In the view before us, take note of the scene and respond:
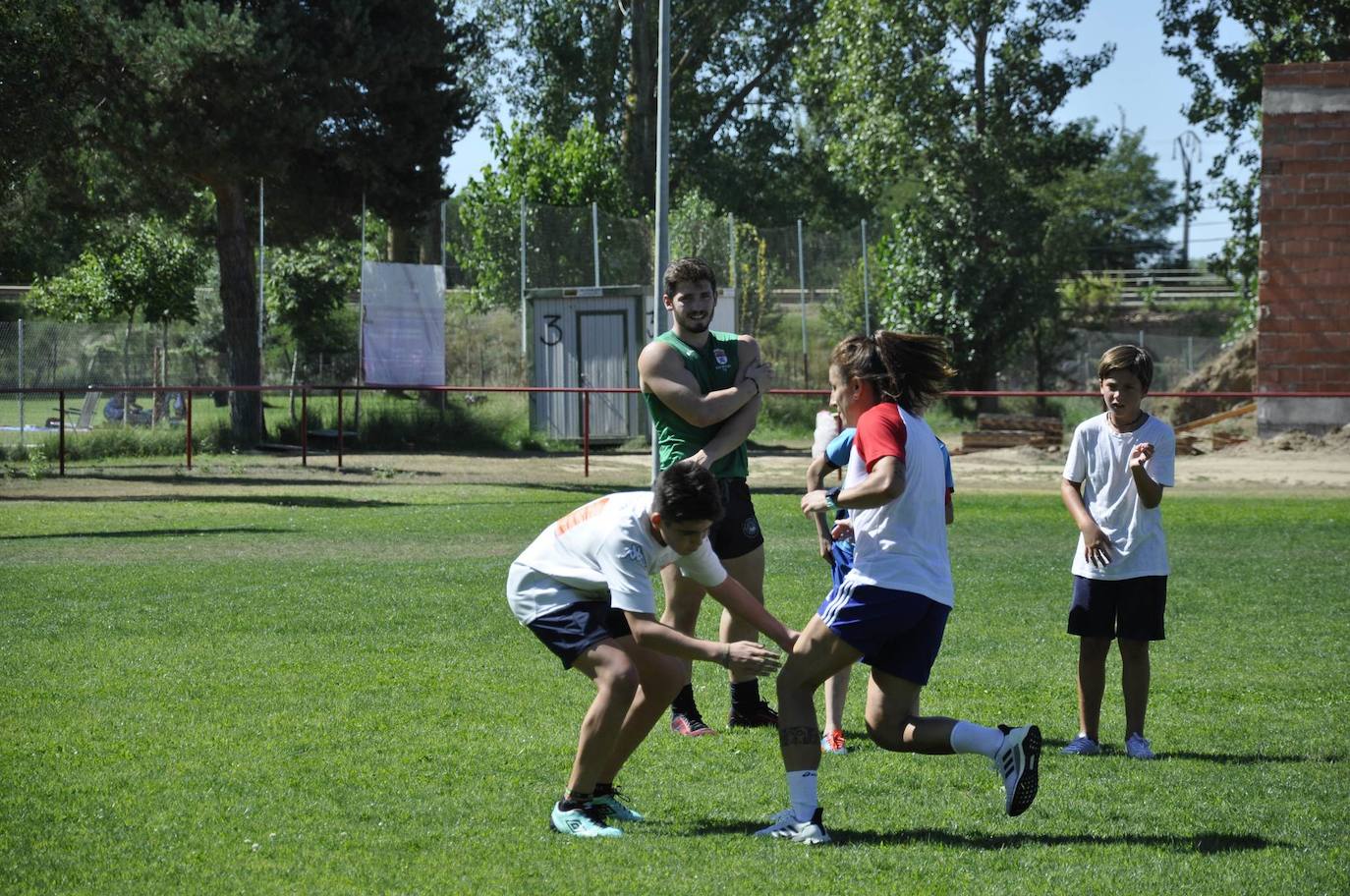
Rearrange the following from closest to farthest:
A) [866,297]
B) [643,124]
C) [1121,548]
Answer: [1121,548] → [866,297] → [643,124]

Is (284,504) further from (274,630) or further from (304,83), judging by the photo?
(304,83)

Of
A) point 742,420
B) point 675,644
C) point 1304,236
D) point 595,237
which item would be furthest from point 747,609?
point 595,237

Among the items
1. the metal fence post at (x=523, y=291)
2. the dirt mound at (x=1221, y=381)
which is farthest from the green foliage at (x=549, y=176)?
the dirt mound at (x=1221, y=381)

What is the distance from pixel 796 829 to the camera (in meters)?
5.02

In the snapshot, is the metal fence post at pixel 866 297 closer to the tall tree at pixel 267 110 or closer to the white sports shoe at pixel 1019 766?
the tall tree at pixel 267 110

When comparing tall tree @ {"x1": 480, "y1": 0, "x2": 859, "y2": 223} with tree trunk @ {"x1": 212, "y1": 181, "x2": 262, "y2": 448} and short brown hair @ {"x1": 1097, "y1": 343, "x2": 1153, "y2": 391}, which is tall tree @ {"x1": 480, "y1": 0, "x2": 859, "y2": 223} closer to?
tree trunk @ {"x1": 212, "y1": 181, "x2": 262, "y2": 448}

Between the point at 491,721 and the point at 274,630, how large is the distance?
115 inches

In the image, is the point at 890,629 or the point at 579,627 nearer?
the point at 890,629

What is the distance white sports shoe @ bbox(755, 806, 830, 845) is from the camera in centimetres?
498

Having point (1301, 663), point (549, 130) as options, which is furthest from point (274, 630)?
point (549, 130)

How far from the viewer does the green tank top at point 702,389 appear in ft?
21.5

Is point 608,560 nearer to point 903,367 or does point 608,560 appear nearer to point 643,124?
point 903,367

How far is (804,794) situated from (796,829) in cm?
12

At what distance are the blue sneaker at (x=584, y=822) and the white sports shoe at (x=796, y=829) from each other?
506 mm
